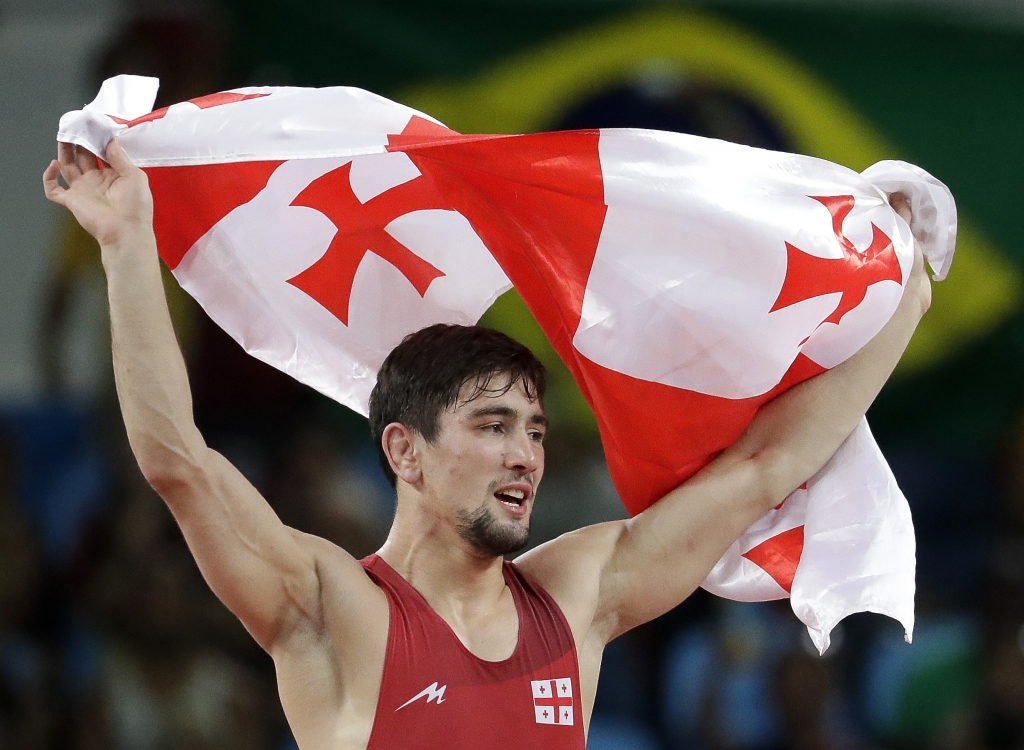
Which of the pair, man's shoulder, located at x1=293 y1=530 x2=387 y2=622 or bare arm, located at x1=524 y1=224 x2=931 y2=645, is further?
bare arm, located at x1=524 y1=224 x2=931 y2=645

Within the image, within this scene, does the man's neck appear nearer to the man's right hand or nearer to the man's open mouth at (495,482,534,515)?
the man's open mouth at (495,482,534,515)

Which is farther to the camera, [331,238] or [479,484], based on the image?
[331,238]

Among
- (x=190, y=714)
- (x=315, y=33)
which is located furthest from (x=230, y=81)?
(x=190, y=714)

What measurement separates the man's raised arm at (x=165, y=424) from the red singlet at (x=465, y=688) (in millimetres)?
217

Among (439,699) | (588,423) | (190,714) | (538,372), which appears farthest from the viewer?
(588,423)

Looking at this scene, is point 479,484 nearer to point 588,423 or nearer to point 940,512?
point 588,423

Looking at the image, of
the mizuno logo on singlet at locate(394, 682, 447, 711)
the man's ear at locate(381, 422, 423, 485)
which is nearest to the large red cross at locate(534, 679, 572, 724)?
the mizuno logo on singlet at locate(394, 682, 447, 711)

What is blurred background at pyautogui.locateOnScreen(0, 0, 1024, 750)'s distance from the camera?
6367 mm

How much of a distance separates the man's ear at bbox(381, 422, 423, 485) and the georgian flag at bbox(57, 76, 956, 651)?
311 millimetres

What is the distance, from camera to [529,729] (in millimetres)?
2486

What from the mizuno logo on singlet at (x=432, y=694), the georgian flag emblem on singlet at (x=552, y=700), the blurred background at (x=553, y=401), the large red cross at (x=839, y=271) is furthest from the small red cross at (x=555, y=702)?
the blurred background at (x=553, y=401)

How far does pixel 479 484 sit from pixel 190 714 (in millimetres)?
4261

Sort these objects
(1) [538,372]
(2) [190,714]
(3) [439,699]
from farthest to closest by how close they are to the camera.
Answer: (2) [190,714] → (1) [538,372] → (3) [439,699]

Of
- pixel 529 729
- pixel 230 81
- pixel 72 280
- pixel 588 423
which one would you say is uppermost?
pixel 230 81
